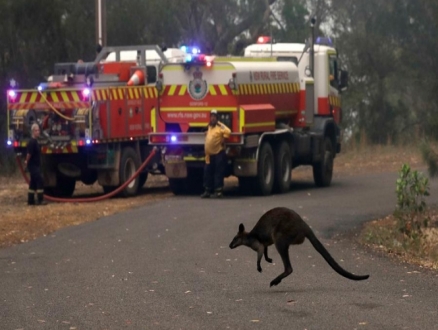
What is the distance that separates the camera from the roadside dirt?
17281 mm

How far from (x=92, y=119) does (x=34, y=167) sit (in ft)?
5.13

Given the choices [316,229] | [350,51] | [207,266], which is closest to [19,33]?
[350,51]

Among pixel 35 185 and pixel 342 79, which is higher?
pixel 342 79

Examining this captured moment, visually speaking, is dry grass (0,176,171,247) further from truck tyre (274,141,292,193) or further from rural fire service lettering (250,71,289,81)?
rural fire service lettering (250,71,289,81)

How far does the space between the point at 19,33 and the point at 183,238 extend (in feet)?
54.3

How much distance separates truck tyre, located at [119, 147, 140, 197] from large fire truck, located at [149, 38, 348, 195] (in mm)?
911

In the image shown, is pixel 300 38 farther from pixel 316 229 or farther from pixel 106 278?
pixel 106 278

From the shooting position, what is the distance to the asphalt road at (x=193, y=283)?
29.7ft

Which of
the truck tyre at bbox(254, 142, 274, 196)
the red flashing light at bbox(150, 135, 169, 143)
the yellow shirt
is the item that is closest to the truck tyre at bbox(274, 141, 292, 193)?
the truck tyre at bbox(254, 142, 274, 196)

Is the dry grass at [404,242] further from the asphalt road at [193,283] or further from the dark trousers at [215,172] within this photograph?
the dark trousers at [215,172]

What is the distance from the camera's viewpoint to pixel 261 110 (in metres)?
22.3

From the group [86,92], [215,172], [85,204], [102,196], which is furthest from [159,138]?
[85,204]

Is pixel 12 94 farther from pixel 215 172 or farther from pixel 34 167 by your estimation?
pixel 215 172

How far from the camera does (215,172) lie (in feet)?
71.5
